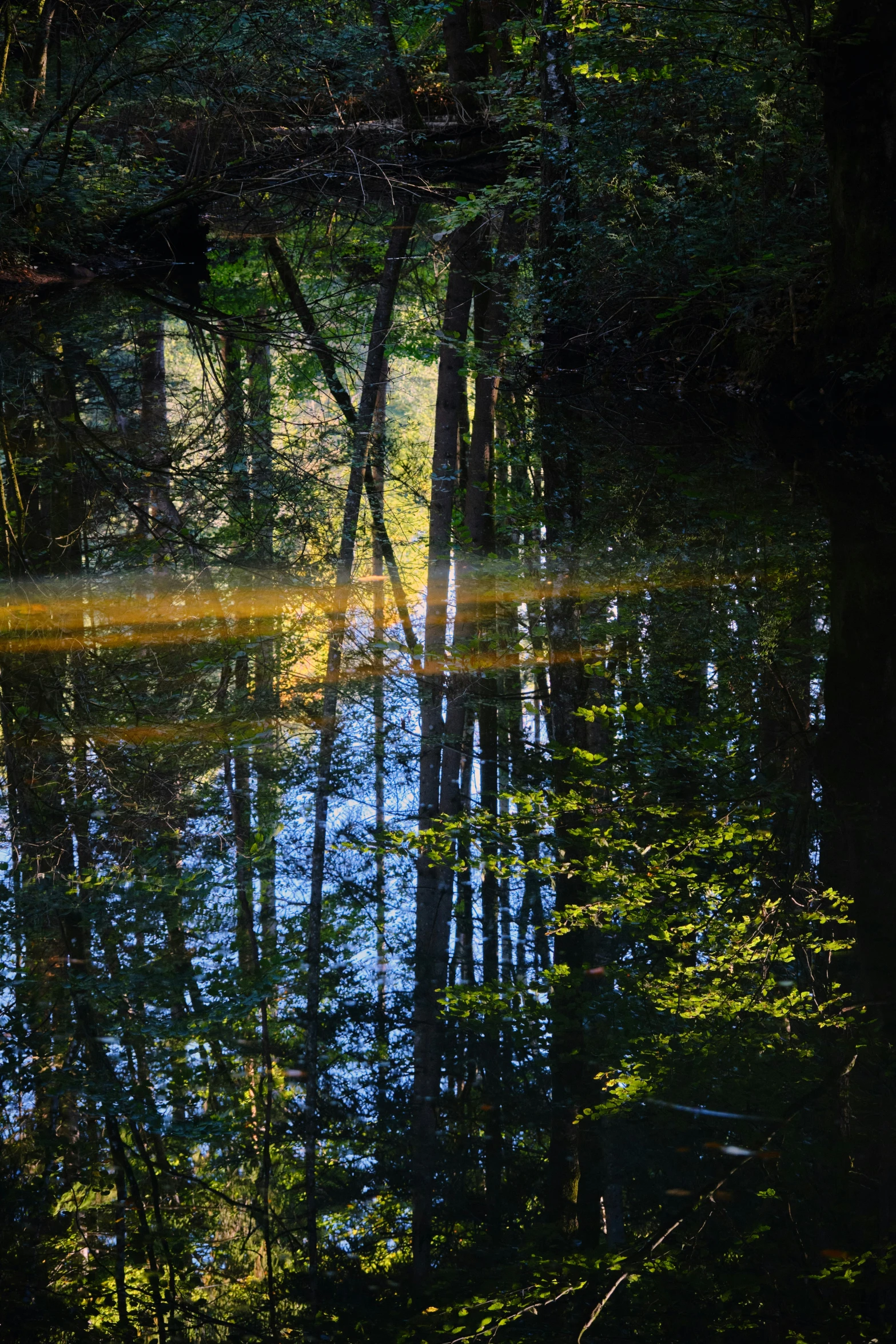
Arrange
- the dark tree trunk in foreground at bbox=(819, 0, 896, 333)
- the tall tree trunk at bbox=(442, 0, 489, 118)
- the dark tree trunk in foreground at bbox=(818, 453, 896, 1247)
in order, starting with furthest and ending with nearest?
the tall tree trunk at bbox=(442, 0, 489, 118) → the dark tree trunk in foreground at bbox=(819, 0, 896, 333) → the dark tree trunk in foreground at bbox=(818, 453, 896, 1247)

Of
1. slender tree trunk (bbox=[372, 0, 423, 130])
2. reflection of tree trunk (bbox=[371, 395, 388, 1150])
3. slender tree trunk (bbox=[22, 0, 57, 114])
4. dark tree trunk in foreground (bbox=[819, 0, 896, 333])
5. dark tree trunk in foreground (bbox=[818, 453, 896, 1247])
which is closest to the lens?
dark tree trunk in foreground (bbox=[818, 453, 896, 1247])

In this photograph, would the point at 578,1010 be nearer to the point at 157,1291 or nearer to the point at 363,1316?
the point at 363,1316

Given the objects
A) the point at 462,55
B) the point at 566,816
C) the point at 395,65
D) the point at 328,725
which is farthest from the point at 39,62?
the point at 566,816

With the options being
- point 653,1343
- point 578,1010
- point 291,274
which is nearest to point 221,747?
point 578,1010

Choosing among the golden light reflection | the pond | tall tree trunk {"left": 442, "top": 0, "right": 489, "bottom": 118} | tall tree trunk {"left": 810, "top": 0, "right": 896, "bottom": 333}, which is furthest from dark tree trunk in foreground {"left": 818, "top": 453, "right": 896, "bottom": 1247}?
tall tree trunk {"left": 442, "top": 0, "right": 489, "bottom": 118}

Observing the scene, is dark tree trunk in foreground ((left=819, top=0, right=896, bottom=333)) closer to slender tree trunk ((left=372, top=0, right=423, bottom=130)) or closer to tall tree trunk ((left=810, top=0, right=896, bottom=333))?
tall tree trunk ((left=810, top=0, right=896, bottom=333))

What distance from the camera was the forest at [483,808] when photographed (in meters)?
1.95

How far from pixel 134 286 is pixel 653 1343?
1863cm

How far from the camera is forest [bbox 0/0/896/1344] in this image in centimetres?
195

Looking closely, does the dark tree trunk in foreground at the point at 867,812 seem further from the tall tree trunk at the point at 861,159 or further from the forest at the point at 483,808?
the tall tree trunk at the point at 861,159

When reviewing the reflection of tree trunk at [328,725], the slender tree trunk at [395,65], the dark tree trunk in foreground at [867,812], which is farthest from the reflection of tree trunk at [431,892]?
the slender tree trunk at [395,65]

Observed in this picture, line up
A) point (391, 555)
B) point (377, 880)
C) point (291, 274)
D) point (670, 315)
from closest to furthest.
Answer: point (377, 880) → point (391, 555) → point (670, 315) → point (291, 274)

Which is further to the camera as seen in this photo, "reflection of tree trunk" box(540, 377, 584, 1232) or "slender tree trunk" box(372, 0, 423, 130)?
"slender tree trunk" box(372, 0, 423, 130)

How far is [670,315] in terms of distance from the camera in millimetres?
12656
